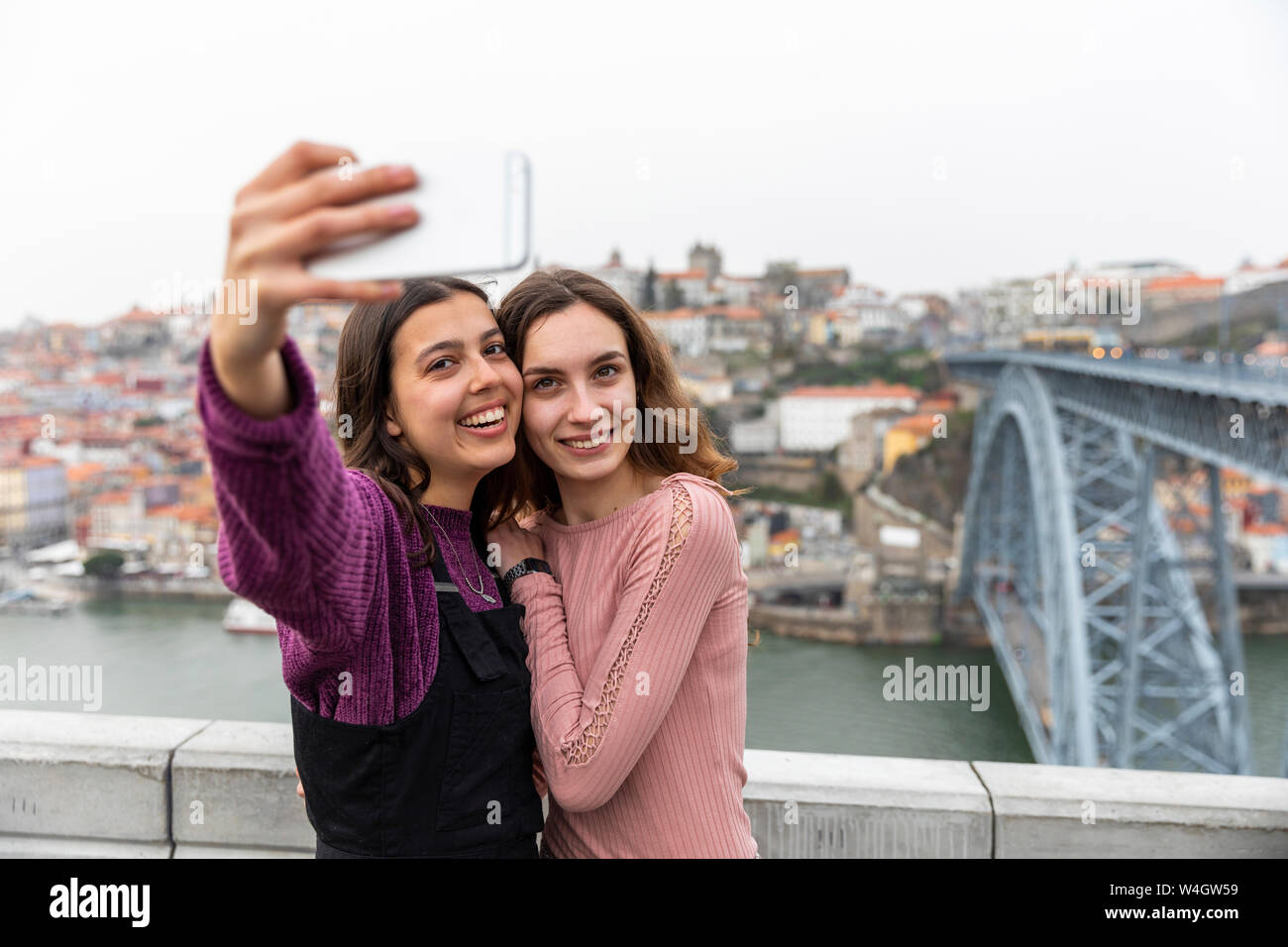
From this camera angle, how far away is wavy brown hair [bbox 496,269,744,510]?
0.78 m

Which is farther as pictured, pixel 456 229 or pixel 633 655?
pixel 633 655

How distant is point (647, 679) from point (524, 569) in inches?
6.1

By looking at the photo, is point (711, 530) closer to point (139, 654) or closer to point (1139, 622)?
point (1139, 622)

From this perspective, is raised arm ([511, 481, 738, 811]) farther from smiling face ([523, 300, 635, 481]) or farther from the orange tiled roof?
the orange tiled roof

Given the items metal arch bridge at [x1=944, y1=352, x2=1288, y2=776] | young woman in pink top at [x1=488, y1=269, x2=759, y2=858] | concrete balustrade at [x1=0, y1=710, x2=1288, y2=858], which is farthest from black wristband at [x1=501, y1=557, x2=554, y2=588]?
metal arch bridge at [x1=944, y1=352, x2=1288, y2=776]

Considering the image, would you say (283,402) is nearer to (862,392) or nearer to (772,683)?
(772,683)

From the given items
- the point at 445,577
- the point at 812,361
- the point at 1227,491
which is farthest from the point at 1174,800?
the point at 812,361

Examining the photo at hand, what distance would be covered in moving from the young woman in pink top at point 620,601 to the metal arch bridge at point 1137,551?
472 centimetres

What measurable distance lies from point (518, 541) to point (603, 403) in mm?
137

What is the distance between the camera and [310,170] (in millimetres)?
445

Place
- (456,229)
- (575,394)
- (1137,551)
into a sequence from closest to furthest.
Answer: (456,229) → (575,394) → (1137,551)

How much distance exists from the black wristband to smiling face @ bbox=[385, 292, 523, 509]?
9cm

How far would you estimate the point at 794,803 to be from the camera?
1.13 m

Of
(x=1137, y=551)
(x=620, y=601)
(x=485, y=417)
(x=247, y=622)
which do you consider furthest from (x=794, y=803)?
(x=247, y=622)
